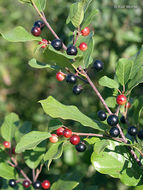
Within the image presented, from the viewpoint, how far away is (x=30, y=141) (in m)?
1.19

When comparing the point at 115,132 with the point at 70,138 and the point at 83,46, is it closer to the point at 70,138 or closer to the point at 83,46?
the point at 70,138

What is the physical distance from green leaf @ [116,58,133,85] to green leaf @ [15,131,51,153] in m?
0.42

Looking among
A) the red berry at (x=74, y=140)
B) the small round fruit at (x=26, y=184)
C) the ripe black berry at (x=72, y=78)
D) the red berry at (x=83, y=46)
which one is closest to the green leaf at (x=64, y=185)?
the small round fruit at (x=26, y=184)

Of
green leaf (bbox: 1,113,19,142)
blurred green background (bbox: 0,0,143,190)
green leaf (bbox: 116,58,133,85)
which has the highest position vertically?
green leaf (bbox: 116,58,133,85)

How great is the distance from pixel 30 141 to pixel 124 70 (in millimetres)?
525

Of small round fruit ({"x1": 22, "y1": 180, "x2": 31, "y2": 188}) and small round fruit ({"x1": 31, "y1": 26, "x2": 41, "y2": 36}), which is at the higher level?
small round fruit ({"x1": 31, "y1": 26, "x2": 41, "y2": 36})

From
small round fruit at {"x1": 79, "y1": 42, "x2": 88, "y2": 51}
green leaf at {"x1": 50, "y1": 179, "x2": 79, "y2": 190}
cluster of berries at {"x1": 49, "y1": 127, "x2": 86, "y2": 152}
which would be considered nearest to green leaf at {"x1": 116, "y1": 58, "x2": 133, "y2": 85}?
small round fruit at {"x1": 79, "y1": 42, "x2": 88, "y2": 51}

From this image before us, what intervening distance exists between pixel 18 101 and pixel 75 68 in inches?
124

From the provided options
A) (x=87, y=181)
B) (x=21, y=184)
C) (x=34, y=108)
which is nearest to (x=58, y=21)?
(x=34, y=108)

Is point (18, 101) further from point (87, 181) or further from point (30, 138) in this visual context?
point (30, 138)

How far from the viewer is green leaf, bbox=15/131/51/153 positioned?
1170 millimetres

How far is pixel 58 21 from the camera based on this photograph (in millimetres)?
3359

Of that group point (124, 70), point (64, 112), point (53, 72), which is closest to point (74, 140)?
point (64, 112)

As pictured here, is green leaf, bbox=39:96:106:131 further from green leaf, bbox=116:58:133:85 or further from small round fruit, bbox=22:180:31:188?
small round fruit, bbox=22:180:31:188
